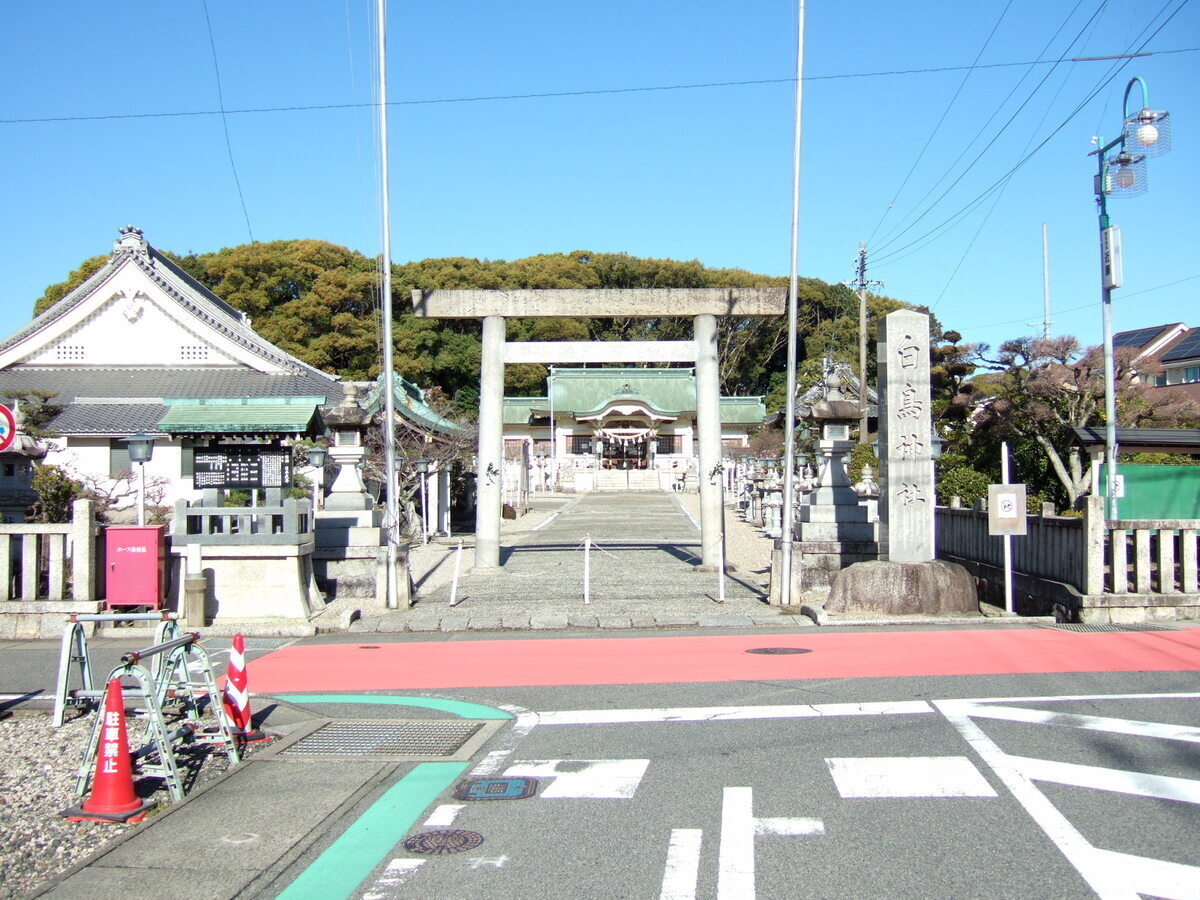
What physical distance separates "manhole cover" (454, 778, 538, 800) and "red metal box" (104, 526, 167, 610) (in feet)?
25.9

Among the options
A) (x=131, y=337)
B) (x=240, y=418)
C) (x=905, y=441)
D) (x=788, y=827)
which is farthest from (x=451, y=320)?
(x=788, y=827)

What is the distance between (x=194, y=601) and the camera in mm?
12617

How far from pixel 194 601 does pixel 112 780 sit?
7622 millimetres

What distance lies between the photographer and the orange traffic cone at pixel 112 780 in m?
5.30

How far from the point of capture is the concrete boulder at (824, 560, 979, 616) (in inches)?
495

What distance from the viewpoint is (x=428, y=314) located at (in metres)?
17.3

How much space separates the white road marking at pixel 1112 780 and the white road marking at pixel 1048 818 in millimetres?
124

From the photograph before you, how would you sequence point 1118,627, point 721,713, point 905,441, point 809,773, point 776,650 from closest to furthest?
point 809,773 < point 721,713 < point 776,650 < point 1118,627 < point 905,441

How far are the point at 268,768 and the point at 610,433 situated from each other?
55366 mm

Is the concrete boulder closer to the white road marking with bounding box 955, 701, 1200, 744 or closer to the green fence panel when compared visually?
the green fence panel

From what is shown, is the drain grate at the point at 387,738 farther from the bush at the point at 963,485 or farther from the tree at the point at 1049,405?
the tree at the point at 1049,405

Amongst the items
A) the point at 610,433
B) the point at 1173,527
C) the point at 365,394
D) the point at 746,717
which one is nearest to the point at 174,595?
the point at 746,717

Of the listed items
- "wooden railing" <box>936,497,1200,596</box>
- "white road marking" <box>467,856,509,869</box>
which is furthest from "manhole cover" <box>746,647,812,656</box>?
"white road marking" <box>467,856,509,869</box>

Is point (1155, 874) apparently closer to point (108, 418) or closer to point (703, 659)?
point (703, 659)
